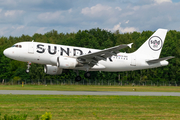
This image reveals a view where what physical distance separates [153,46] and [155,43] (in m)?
0.62

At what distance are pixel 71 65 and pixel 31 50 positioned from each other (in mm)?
5163

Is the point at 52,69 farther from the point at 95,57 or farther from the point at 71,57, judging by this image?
the point at 95,57

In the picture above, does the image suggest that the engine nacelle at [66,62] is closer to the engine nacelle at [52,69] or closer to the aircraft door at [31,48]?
the aircraft door at [31,48]

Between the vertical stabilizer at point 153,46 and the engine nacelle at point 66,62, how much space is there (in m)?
10.9

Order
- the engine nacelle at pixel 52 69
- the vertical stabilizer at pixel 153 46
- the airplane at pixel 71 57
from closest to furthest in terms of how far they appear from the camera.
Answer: the airplane at pixel 71 57 < the engine nacelle at pixel 52 69 < the vertical stabilizer at pixel 153 46

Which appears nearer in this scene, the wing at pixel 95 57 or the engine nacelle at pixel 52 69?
the wing at pixel 95 57

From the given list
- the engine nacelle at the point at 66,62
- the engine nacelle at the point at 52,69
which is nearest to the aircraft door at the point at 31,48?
the engine nacelle at the point at 66,62

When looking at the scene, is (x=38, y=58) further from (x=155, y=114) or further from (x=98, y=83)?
(x=98, y=83)

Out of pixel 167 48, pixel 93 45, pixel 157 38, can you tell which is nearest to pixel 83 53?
pixel 157 38

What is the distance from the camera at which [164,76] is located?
79250 millimetres

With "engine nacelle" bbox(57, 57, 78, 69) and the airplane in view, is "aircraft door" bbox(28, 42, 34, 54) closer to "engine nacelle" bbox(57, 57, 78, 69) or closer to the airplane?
the airplane

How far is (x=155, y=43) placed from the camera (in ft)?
135

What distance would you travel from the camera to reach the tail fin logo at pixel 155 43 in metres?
40.8

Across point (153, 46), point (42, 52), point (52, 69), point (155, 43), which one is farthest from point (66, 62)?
point (155, 43)
